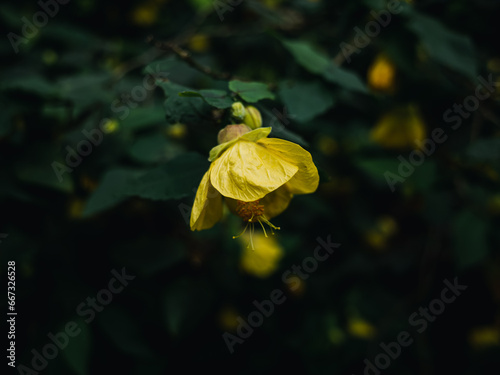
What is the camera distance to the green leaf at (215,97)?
588 millimetres

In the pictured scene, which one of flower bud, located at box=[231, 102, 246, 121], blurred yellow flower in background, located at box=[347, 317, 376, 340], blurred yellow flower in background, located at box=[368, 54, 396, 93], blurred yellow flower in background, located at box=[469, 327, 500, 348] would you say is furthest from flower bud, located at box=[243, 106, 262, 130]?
blurred yellow flower in background, located at box=[469, 327, 500, 348]

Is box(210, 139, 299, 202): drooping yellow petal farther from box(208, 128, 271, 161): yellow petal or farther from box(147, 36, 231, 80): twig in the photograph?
box(147, 36, 231, 80): twig

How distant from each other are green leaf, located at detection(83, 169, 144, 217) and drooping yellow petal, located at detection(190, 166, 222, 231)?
28 centimetres

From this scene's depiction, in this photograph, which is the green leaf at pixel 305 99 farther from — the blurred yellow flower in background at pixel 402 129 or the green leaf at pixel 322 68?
the blurred yellow flower in background at pixel 402 129

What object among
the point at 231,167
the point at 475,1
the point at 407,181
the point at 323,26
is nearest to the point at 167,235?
the point at 231,167

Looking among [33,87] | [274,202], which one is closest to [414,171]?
[274,202]

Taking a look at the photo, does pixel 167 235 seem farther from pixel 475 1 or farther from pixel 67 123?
pixel 475 1

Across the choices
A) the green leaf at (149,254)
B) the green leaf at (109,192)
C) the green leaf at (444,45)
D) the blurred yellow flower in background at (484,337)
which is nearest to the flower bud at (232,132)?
the green leaf at (109,192)

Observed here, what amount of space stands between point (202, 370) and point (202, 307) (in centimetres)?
34

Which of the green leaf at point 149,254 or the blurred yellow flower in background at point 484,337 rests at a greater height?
the green leaf at point 149,254

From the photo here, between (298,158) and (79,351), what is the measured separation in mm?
810

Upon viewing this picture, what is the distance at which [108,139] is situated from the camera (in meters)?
1.19

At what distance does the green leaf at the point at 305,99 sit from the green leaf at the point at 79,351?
2.64ft

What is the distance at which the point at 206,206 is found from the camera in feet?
2.08
